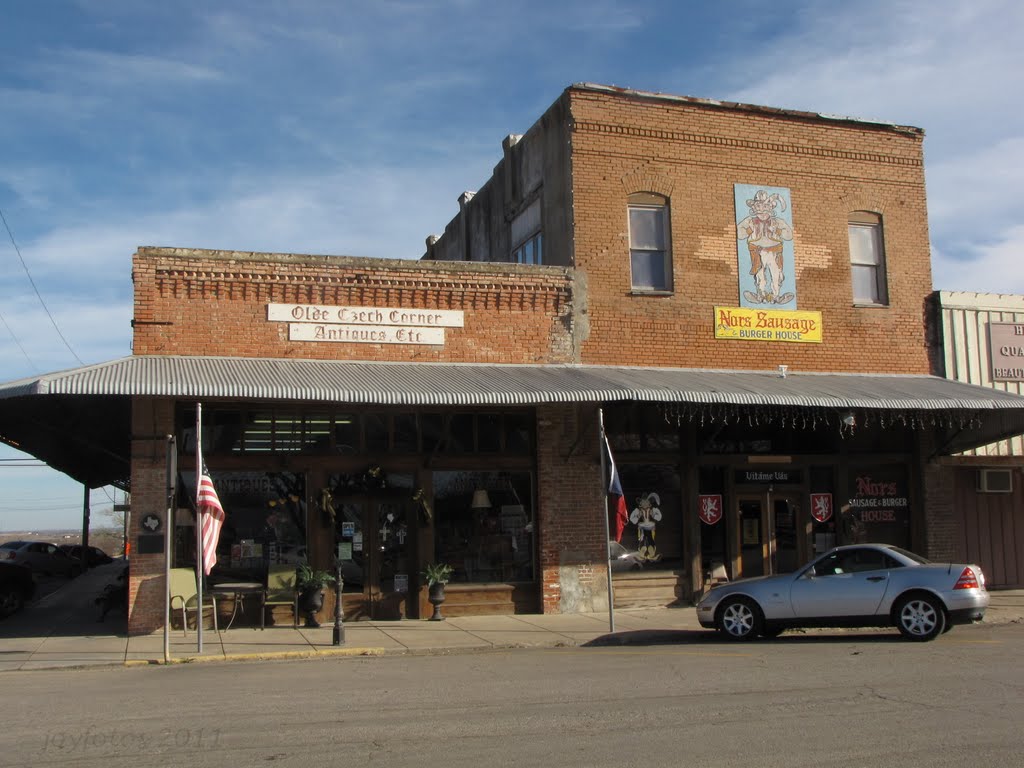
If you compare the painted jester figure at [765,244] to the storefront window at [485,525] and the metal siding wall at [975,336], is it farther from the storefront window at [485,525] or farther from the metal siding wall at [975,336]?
the storefront window at [485,525]

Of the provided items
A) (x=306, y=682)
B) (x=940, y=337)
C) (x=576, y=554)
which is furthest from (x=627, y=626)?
(x=940, y=337)

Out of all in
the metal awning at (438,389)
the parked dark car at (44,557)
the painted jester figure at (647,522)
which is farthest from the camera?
the parked dark car at (44,557)

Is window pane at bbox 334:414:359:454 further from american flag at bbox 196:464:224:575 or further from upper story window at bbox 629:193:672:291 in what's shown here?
upper story window at bbox 629:193:672:291

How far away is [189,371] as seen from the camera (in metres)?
15.4

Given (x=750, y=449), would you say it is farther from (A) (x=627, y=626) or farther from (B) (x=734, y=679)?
(B) (x=734, y=679)

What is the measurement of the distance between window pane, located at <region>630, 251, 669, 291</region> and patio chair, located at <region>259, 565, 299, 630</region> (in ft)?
27.2

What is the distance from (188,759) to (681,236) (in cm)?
1453

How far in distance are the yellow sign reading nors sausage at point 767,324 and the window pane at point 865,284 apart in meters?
1.32

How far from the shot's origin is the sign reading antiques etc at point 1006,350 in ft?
69.5

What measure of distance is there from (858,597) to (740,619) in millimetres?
1649

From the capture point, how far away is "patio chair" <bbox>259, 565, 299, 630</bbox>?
53.9ft

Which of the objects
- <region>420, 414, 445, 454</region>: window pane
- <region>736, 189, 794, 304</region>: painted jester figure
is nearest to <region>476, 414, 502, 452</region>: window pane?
<region>420, 414, 445, 454</region>: window pane

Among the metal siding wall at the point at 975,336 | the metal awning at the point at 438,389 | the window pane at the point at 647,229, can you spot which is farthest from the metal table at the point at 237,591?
the metal siding wall at the point at 975,336

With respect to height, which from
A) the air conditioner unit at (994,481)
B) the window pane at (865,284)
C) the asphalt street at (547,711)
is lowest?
the asphalt street at (547,711)
